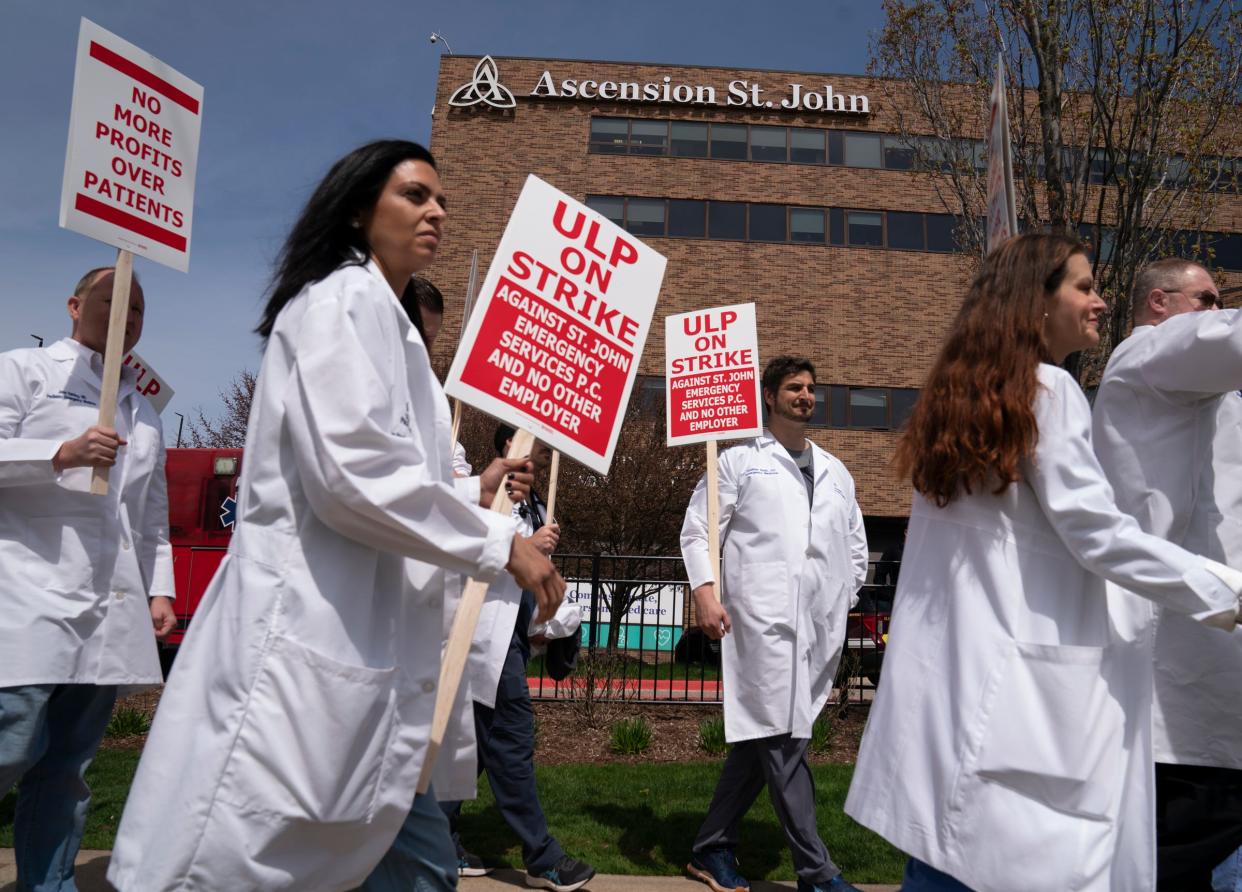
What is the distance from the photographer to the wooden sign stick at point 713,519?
4.55 m

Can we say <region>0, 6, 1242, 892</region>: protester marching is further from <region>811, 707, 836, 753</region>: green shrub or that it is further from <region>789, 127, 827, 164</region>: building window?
<region>789, 127, 827, 164</region>: building window

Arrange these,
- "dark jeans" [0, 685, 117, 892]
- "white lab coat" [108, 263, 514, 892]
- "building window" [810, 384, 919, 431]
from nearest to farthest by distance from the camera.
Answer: "white lab coat" [108, 263, 514, 892], "dark jeans" [0, 685, 117, 892], "building window" [810, 384, 919, 431]

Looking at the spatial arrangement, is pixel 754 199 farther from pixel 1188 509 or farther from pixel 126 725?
pixel 1188 509

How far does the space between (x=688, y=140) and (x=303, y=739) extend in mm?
27255

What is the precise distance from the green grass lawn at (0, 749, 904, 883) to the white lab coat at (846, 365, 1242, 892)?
252cm

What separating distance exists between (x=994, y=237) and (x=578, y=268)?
1.73 metres

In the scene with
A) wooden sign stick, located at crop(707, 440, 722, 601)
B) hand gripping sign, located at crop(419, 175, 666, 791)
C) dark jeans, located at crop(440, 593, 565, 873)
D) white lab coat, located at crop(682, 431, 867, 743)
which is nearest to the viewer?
hand gripping sign, located at crop(419, 175, 666, 791)

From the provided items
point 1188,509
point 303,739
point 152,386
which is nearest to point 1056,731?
point 1188,509

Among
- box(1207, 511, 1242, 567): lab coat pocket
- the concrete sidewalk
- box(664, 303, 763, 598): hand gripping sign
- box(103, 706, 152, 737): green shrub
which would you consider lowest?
box(103, 706, 152, 737): green shrub

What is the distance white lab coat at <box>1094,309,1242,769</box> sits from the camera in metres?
2.81

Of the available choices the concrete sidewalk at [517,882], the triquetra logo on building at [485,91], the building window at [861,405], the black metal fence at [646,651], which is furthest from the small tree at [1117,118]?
the triquetra logo on building at [485,91]

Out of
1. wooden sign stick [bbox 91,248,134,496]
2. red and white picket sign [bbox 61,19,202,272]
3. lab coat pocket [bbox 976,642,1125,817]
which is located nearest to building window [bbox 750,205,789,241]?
red and white picket sign [bbox 61,19,202,272]

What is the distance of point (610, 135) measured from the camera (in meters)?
27.6

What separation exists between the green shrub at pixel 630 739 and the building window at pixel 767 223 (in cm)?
2113
